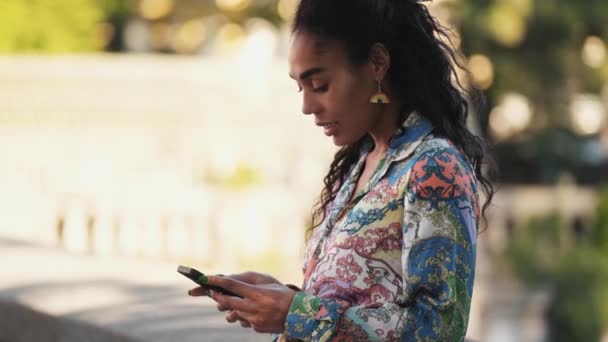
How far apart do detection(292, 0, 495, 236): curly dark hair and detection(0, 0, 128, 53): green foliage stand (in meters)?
10.6

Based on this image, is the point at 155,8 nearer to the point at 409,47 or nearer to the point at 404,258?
the point at 409,47

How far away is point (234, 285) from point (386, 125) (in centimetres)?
30

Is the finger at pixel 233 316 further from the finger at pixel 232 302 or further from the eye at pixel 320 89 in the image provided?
the eye at pixel 320 89

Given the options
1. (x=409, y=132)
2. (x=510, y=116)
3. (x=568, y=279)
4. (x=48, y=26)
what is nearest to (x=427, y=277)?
(x=409, y=132)

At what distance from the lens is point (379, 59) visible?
192 centimetres

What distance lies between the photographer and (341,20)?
192cm

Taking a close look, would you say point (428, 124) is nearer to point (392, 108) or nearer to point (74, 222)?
point (392, 108)

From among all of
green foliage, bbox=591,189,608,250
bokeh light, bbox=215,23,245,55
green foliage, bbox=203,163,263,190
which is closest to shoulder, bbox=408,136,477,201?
green foliage, bbox=203,163,263,190

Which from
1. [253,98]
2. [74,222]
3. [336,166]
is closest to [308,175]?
[253,98]

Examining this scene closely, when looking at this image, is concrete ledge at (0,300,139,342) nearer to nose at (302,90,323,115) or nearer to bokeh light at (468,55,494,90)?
nose at (302,90,323,115)

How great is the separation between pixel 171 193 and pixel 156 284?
609 centimetres

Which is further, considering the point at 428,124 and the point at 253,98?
the point at 253,98

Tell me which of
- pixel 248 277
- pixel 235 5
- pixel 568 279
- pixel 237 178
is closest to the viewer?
pixel 248 277

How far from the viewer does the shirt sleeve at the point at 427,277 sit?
5.98 feet
